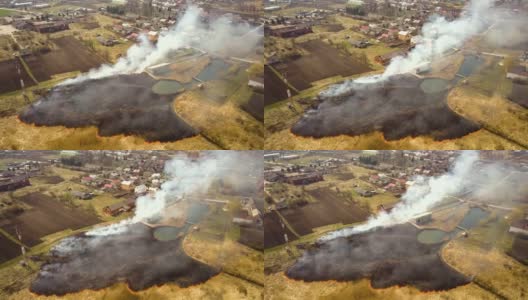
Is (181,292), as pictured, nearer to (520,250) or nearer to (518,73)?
(520,250)

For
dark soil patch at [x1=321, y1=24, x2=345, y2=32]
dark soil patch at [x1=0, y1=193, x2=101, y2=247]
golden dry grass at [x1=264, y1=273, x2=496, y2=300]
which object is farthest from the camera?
dark soil patch at [x1=321, y1=24, x2=345, y2=32]

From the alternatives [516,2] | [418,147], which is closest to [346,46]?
[418,147]

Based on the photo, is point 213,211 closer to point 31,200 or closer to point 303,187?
point 303,187

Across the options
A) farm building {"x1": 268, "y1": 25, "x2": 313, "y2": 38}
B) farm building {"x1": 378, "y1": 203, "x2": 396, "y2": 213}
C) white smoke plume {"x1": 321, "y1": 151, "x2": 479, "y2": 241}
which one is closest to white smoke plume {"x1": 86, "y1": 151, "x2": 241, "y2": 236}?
white smoke plume {"x1": 321, "y1": 151, "x2": 479, "y2": 241}

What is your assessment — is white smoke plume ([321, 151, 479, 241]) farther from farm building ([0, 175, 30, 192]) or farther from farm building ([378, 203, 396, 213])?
farm building ([0, 175, 30, 192])

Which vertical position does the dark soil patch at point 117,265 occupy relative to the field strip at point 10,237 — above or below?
below

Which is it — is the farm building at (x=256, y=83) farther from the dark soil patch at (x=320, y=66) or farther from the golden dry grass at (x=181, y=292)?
the golden dry grass at (x=181, y=292)

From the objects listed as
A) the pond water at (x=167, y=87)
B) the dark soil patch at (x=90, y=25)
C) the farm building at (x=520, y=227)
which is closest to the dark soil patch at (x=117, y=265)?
the pond water at (x=167, y=87)
